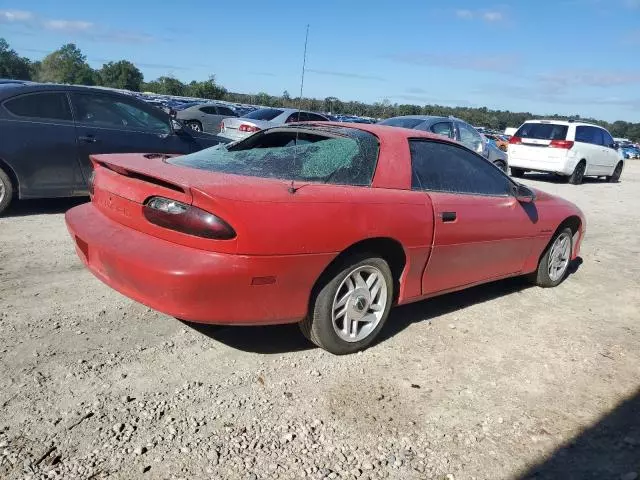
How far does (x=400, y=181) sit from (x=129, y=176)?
5.55 feet

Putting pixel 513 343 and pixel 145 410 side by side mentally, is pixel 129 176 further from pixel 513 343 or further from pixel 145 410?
pixel 513 343

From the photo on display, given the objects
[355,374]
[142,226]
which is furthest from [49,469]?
[355,374]

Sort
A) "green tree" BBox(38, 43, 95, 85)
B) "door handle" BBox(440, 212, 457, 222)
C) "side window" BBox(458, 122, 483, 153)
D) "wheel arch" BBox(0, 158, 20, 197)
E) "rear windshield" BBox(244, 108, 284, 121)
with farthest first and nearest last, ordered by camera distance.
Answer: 1. "green tree" BBox(38, 43, 95, 85)
2. "rear windshield" BBox(244, 108, 284, 121)
3. "side window" BBox(458, 122, 483, 153)
4. "wheel arch" BBox(0, 158, 20, 197)
5. "door handle" BBox(440, 212, 457, 222)

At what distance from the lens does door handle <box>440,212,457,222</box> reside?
3829 millimetres

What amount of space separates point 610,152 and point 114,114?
48.3 feet

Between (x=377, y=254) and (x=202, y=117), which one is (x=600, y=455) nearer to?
(x=377, y=254)

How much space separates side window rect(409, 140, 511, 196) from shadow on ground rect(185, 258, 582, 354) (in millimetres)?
982

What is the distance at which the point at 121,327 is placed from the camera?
364cm

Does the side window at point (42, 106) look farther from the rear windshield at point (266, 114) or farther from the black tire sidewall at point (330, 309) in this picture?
the rear windshield at point (266, 114)

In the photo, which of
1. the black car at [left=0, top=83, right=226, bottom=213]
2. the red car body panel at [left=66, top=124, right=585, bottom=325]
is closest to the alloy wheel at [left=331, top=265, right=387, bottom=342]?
the red car body panel at [left=66, top=124, right=585, bottom=325]

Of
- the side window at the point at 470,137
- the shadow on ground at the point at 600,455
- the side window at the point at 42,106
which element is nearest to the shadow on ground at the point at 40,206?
the side window at the point at 42,106

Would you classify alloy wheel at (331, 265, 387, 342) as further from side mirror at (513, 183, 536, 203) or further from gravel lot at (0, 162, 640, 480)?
side mirror at (513, 183, 536, 203)

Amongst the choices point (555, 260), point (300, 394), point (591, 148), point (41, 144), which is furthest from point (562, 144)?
point (300, 394)

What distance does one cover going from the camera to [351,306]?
3449 mm
